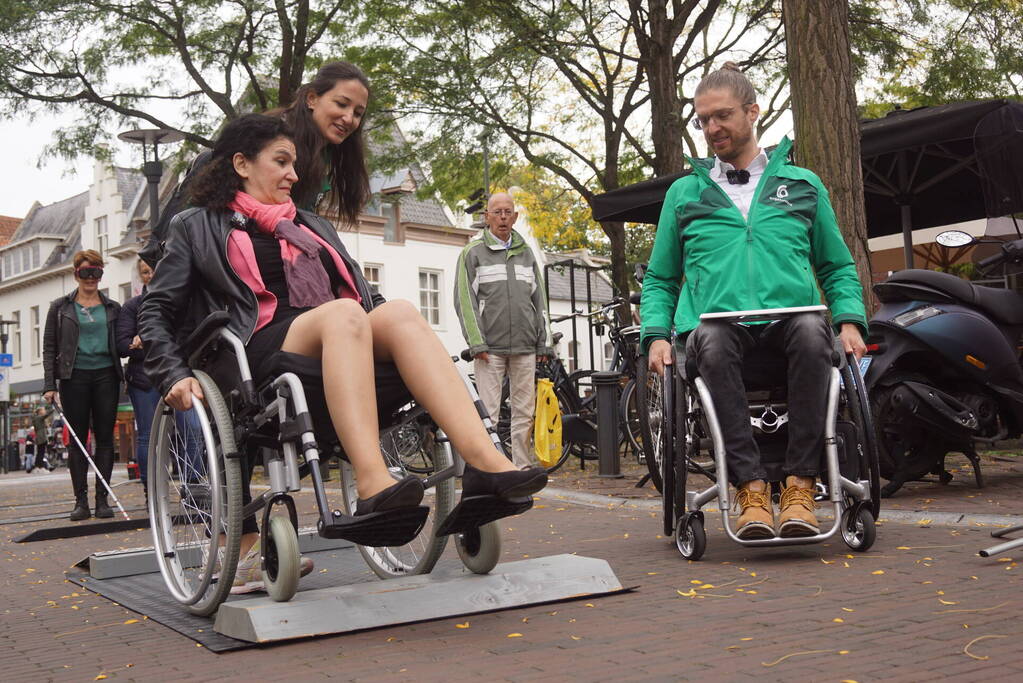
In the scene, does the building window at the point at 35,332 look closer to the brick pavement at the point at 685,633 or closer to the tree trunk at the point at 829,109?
the tree trunk at the point at 829,109

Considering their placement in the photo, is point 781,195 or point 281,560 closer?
point 281,560

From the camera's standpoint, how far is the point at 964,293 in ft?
19.9

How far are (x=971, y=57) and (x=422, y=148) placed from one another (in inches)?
311

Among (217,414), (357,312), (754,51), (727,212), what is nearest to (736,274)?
(727,212)

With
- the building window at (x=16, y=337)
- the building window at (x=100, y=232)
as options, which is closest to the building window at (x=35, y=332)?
the building window at (x=16, y=337)

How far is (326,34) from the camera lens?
680 inches

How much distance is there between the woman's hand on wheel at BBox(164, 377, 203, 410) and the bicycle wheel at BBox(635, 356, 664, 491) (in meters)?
1.81

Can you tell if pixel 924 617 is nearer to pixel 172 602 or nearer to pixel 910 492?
pixel 172 602

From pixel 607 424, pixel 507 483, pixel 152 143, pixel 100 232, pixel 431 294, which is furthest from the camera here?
pixel 100 232

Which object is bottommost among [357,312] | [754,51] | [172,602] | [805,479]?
[172,602]

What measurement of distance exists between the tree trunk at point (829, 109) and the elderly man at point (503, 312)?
92.0 inches

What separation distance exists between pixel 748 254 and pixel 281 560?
222cm

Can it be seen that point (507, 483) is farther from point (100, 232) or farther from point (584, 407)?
point (100, 232)

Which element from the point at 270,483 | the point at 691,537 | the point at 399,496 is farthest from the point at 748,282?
the point at 270,483
